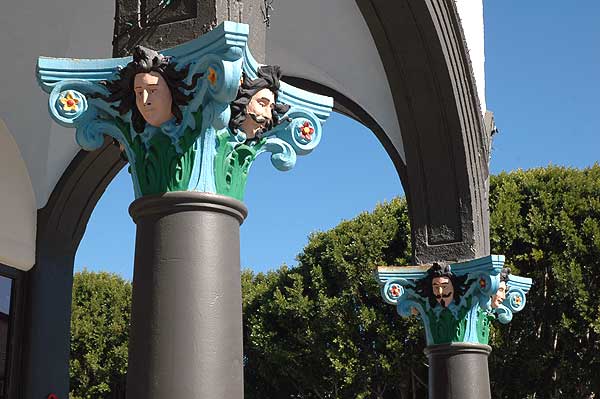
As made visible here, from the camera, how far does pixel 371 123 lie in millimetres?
6773

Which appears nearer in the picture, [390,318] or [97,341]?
[390,318]

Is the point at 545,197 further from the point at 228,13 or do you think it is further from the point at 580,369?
the point at 228,13

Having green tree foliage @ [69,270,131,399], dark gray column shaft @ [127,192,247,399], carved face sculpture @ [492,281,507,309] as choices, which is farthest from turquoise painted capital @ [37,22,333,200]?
green tree foliage @ [69,270,131,399]

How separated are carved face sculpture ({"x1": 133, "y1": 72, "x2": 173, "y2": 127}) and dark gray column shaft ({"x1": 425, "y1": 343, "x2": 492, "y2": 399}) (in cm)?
331

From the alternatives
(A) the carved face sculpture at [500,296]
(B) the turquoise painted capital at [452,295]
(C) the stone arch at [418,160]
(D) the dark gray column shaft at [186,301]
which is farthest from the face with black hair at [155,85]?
(A) the carved face sculpture at [500,296]

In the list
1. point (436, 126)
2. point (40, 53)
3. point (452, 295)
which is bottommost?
point (452, 295)

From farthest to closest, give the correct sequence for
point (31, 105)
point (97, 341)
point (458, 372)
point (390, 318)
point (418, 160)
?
point (97, 341) → point (390, 318) → point (31, 105) → point (418, 160) → point (458, 372)

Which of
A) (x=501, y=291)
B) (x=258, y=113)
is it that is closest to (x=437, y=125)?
(x=501, y=291)

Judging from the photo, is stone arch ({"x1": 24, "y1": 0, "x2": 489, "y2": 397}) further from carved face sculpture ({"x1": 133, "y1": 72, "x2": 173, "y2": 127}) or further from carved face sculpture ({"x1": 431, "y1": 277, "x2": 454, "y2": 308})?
carved face sculpture ({"x1": 133, "y1": 72, "x2": 173, "y2": 127})

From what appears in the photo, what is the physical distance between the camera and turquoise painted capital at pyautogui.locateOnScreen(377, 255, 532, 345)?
19.1 feet

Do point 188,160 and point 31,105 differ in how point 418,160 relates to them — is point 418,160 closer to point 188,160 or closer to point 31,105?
point 31,105

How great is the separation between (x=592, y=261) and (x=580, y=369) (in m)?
1.46

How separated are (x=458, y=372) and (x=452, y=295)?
19.8 inches

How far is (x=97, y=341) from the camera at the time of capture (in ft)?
54.2
